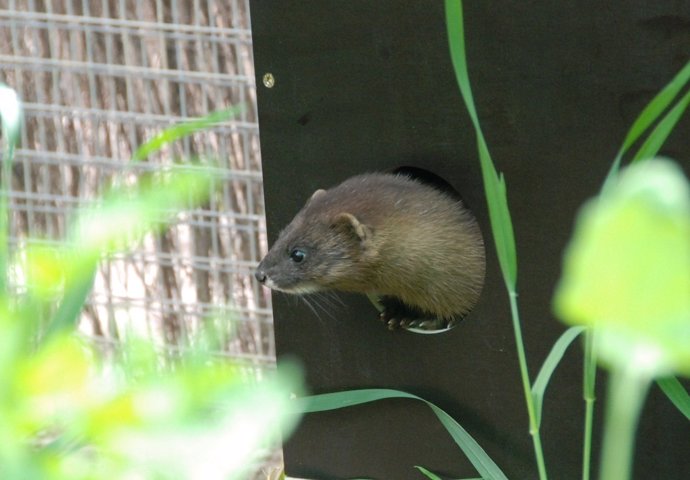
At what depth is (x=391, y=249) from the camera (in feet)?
7.40

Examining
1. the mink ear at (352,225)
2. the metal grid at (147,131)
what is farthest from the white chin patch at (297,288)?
the metal grid at (147,131)

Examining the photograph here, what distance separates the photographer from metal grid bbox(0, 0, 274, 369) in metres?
4.32

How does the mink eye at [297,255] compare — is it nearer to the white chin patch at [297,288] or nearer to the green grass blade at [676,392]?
the white chin patch at [297,288]

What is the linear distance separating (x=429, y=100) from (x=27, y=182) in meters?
3.09

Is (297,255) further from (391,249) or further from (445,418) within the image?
(445,418)

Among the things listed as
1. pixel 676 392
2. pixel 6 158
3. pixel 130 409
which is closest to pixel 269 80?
pixel 676 392

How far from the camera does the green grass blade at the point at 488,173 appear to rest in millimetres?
1403

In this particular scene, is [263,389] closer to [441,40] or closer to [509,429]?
[441,40]

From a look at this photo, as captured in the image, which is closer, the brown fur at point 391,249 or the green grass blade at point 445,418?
the green grass blade at point 445,418

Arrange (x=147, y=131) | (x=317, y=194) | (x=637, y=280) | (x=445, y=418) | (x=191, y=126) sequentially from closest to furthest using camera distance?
1. (x=637, y=280)
2. (x=191, y=126)
3. (x=445, y=418)
4. (x=317, y=194)
5. (x=147, y=131)

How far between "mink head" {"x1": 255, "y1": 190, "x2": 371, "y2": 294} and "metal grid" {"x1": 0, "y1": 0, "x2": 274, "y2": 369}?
200cm

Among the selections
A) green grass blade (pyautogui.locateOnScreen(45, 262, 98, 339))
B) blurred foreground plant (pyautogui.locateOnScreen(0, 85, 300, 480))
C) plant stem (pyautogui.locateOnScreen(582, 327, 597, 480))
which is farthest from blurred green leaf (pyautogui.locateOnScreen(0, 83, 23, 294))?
plant stem (pyautogui.locateOnScreen(582, 327, 597, 480))

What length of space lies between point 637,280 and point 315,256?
191 centimetres

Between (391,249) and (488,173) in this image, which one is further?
(391,249)
